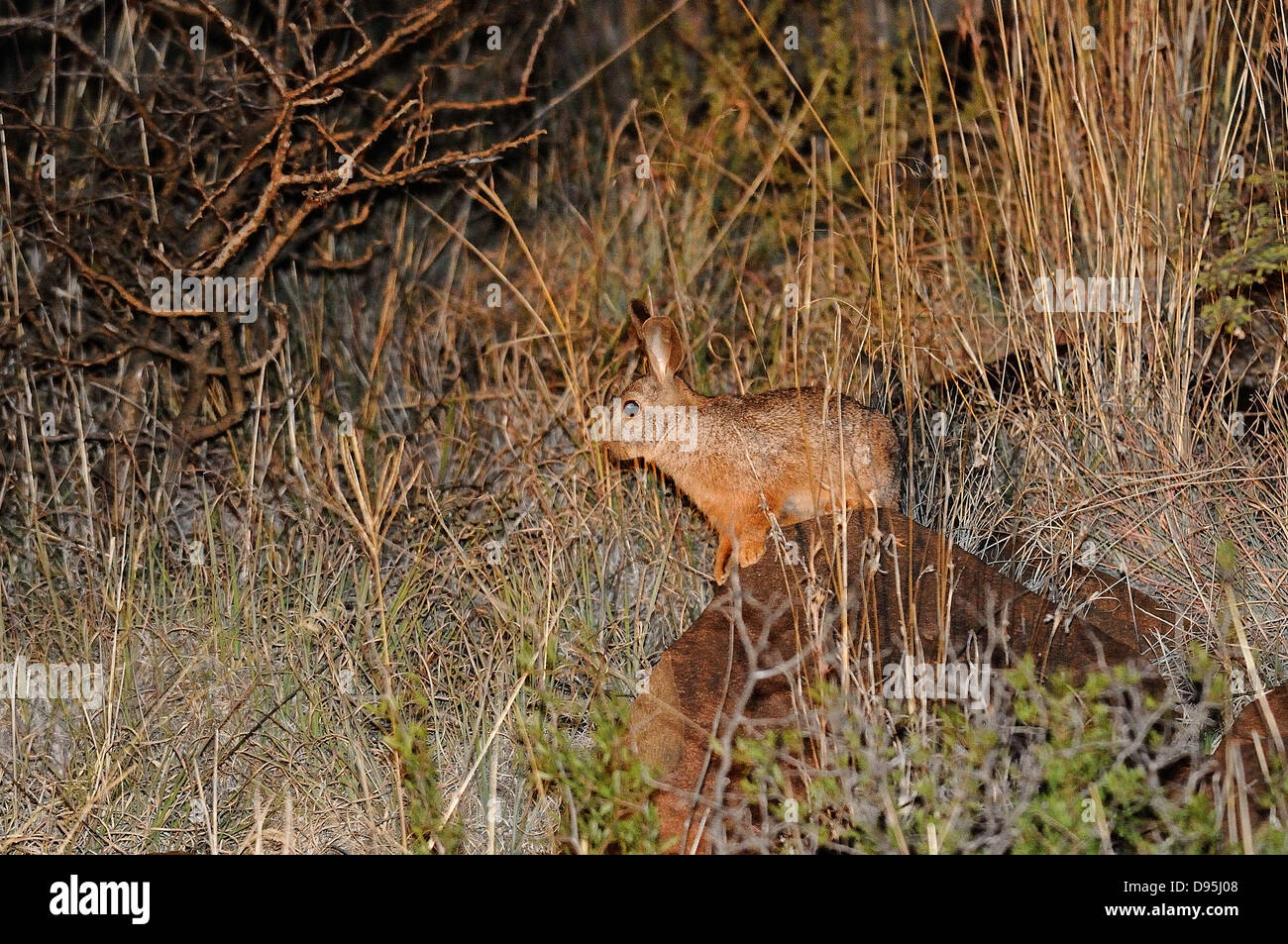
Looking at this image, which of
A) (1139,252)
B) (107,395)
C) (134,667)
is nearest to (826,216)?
(1139,252)

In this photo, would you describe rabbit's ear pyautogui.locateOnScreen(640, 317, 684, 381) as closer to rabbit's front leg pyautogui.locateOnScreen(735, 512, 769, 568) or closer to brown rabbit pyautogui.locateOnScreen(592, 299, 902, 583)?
brown rabbit pyautogui.locateOnScreen(592, 299, 902, 583)

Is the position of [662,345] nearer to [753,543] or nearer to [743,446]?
[743,446]

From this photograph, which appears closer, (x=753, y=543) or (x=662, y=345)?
(x=753, y=543)

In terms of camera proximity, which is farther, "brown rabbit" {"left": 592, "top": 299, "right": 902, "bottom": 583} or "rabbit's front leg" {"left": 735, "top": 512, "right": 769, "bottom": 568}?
"rabbit's front leg" {"left": 735, "top": 512, "right": 769, "bottom": 568}

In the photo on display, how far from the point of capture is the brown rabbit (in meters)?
4.60

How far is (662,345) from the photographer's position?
16.3ft

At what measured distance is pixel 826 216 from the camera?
270 inches

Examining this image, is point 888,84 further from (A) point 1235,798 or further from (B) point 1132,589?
(A) point 1235,798

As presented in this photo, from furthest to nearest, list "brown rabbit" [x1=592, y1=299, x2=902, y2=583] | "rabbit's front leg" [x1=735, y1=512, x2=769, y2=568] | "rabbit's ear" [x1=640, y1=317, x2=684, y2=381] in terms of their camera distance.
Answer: "rabbit's ear" [x1=640, y1=317, x2=684, y2=381], "rabbit's front leg" [x1=735, y1=512, x2=769, y2=568], "brown rabbit" [x1=592, y1=299, x2=902, y2=583]

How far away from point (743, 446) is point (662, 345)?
18.6 inches

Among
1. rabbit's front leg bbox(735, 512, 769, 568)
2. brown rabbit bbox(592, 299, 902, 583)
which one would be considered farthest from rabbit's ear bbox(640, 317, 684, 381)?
rabbit's front leg bbox(735, 512, 769, 568)

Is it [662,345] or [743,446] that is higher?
[662,345]

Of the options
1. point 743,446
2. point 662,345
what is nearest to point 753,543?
point 743,446

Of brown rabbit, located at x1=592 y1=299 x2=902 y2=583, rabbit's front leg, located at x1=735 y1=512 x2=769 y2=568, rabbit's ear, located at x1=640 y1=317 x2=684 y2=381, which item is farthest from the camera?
rabbit's ear, located at x1=640 y1=317 x2=684 y2=381
